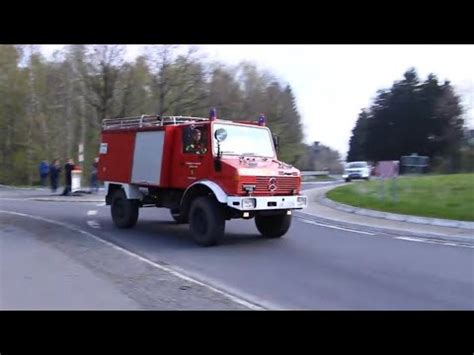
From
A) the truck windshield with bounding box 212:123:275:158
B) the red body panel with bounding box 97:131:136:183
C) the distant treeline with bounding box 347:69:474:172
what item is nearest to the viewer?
the truck windshield with bounding box 212:123:275:158

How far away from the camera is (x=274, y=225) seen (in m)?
11.7

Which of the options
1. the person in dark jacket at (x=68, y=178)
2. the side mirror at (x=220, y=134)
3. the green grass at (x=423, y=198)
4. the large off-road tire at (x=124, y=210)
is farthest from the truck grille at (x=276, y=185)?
the person in dark jacket at (x=68, y=178)

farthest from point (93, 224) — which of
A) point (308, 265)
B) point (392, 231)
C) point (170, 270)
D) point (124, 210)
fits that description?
point (392, 231)

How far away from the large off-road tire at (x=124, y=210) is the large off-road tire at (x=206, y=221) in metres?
2.61

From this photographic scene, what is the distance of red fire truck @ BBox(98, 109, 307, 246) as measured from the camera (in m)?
10.2

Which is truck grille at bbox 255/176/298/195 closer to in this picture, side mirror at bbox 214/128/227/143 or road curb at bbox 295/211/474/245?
side mirror at bbox 214/128/227/143

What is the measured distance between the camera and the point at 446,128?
5078 cm

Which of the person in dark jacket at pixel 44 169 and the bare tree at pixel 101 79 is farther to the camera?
the bare tree at pixel 101 79

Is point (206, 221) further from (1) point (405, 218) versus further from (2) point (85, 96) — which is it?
(2) point (85, 96)

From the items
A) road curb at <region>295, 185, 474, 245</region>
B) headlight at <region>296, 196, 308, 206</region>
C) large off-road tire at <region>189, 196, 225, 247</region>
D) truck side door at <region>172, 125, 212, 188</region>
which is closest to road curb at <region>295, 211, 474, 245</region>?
road curb at <region>295, 185, 474, 245</region>

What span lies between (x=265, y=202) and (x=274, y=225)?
1663 millimetres

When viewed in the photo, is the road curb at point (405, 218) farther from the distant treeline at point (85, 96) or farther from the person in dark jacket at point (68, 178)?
the distant treeline at point (85, 96)

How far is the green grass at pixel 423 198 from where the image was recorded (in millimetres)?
14805

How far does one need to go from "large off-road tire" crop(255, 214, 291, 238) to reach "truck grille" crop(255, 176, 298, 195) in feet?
3.33
